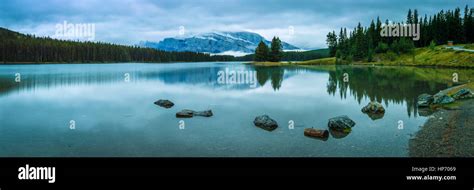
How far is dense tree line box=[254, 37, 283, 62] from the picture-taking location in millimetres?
155200

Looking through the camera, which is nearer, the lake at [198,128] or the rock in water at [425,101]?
the lake at [198,128]

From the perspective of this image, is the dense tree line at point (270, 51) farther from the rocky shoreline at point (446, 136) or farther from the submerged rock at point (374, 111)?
the rocky shoreline at point (446, 136)

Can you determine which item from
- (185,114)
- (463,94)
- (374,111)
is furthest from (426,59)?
(185,114)

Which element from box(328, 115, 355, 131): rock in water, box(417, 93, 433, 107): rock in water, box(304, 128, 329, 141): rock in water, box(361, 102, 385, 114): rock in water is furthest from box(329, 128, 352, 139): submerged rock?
box(417, 93, 433, 107): rock in water

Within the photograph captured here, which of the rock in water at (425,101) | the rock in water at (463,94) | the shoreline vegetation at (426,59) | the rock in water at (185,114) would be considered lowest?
the rock in water at (185,114)

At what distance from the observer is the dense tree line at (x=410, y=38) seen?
144 metres

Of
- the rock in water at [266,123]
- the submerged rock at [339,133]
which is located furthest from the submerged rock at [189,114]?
the submerged rock at [339,133]

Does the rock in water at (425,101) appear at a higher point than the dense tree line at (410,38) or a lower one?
lower

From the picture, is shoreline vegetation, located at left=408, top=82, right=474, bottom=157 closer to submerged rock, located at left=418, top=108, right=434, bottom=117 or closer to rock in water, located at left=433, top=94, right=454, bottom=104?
submerged rock, located at left=418, top=108, right=434, bottom=117

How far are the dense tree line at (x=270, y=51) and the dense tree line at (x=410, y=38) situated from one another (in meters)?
25.5

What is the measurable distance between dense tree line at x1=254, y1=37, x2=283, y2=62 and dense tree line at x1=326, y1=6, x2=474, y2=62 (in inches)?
1004

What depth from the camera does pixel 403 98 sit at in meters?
39.2
